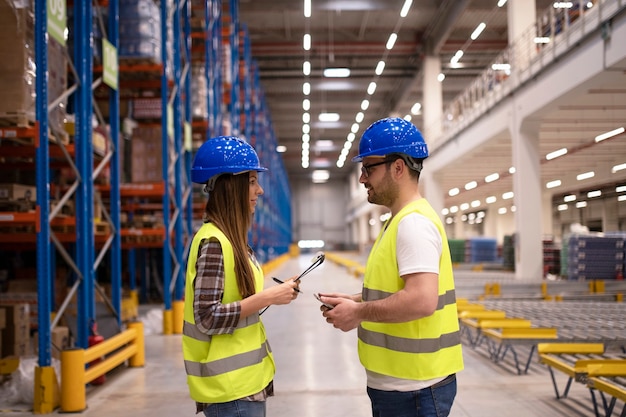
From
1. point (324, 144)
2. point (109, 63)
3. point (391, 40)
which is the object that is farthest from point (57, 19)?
point (324, 144)

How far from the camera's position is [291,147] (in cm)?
4600

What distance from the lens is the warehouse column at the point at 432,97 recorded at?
24.8 meters

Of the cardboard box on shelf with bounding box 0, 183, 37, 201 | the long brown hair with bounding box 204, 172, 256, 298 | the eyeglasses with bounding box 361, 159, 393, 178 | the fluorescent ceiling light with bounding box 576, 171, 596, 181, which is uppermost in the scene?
the fluorescent ceiling light with bounding box 576, 171, 596, 181

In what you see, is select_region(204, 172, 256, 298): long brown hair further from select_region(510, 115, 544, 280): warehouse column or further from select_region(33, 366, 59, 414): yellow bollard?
select_region(510, 115, 544, 280): warehouse column

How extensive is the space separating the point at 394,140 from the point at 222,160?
67 cm

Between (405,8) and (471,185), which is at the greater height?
(405,8)

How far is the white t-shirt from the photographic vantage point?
6.56ft

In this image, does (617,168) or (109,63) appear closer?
(617,168)

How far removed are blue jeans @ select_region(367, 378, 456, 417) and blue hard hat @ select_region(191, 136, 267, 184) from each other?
1.02m

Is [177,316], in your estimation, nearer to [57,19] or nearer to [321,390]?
[321,390]

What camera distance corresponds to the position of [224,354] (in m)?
2.14

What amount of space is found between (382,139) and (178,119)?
761 cm

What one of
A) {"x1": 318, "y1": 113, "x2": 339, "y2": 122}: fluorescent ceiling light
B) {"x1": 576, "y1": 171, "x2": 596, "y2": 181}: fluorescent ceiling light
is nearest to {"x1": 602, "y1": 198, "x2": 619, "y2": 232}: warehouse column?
{"x1": 576, "y1": 171, "x2": 596, "y2": 181}: fluorescent ceiling light

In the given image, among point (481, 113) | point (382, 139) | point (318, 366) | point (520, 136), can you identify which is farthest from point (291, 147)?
point (382, 139)
